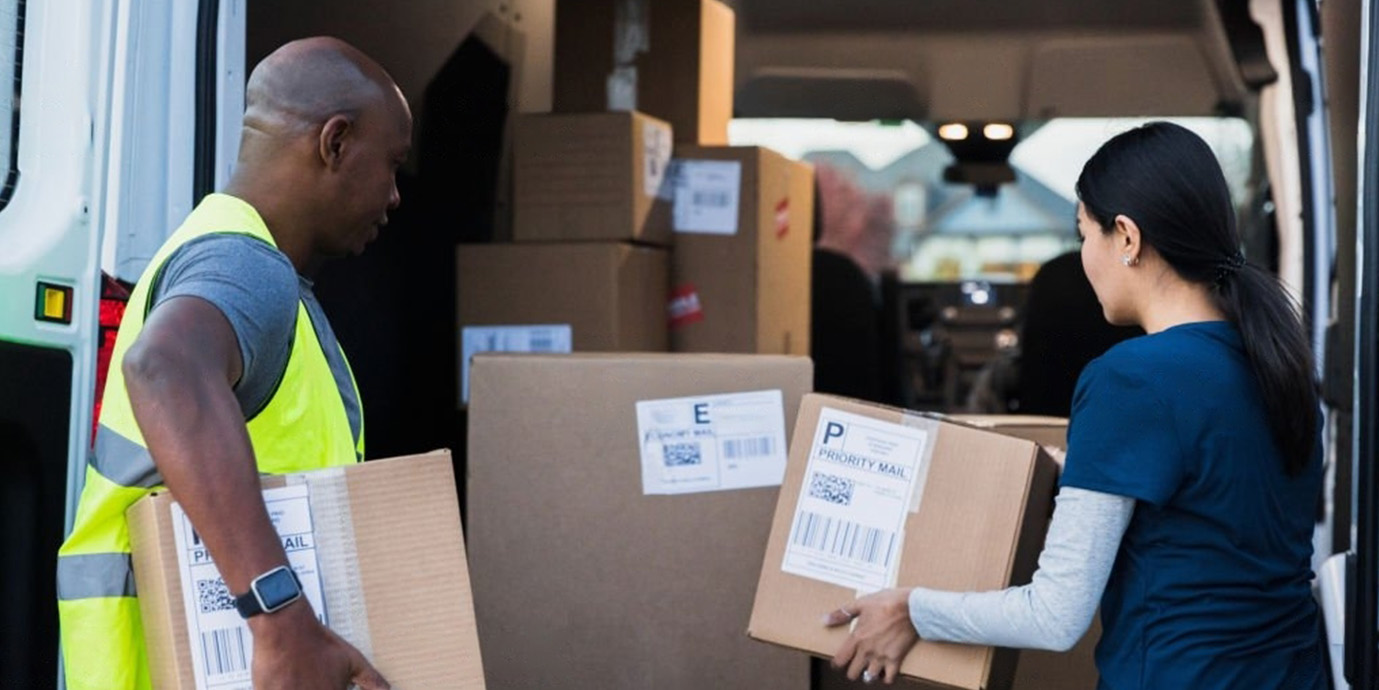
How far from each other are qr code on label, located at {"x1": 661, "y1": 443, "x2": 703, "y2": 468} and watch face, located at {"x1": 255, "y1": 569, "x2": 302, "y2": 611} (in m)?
1.04

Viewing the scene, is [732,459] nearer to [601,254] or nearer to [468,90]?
[601,254]

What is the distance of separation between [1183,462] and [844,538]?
0.49m

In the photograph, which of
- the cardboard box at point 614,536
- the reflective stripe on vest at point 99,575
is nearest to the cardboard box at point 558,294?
the cardboard box at point 614,536

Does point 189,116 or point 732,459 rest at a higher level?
point 189,116

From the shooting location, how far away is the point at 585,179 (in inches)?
139

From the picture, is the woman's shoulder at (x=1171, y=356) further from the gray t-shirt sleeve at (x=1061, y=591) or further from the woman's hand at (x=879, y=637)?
the woman's hand at (x=879, y=637)

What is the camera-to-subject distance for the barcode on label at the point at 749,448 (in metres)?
2.60

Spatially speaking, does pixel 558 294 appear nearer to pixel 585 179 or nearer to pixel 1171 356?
pixel 585 179

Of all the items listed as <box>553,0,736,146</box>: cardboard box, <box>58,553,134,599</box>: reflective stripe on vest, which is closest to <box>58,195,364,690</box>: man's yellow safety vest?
<box>58,553,134,599</box>: reflective stripe on vest

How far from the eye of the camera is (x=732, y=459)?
2.60 meters

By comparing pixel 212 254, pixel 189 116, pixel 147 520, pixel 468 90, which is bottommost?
pixel 147 520

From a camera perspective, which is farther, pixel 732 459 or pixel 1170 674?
pixel 732 459

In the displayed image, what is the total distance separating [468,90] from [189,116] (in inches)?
60.9

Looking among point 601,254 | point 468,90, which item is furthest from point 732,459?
point 468,90
